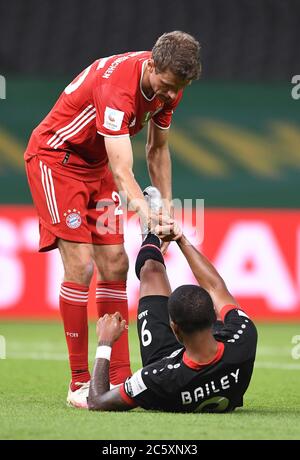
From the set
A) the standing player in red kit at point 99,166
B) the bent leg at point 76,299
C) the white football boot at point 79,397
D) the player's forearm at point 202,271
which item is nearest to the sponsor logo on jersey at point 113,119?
the standing player in red kit at point 99,166

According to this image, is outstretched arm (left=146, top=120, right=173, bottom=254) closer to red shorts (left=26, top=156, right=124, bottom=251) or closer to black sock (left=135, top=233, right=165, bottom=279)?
red shorts (left=26, top=156, right=124, bottom=251)

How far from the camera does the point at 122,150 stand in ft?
18.2

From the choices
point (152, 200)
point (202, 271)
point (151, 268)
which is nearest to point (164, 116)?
point (152, 200)

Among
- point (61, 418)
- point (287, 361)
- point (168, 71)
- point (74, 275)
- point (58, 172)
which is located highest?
point (168, 71)

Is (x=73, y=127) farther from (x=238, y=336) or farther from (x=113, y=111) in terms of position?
(x=238, y=336)

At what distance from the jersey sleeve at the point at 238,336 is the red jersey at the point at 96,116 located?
1.12m

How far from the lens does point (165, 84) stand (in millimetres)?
5504

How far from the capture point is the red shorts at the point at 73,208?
6.00 metres

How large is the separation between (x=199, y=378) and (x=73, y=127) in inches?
68.3

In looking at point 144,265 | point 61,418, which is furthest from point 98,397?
point 144,265

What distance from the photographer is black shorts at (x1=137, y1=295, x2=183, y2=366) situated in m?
5.34

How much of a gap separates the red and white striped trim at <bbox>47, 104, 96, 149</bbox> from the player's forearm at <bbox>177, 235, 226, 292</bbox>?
0.87 metres
